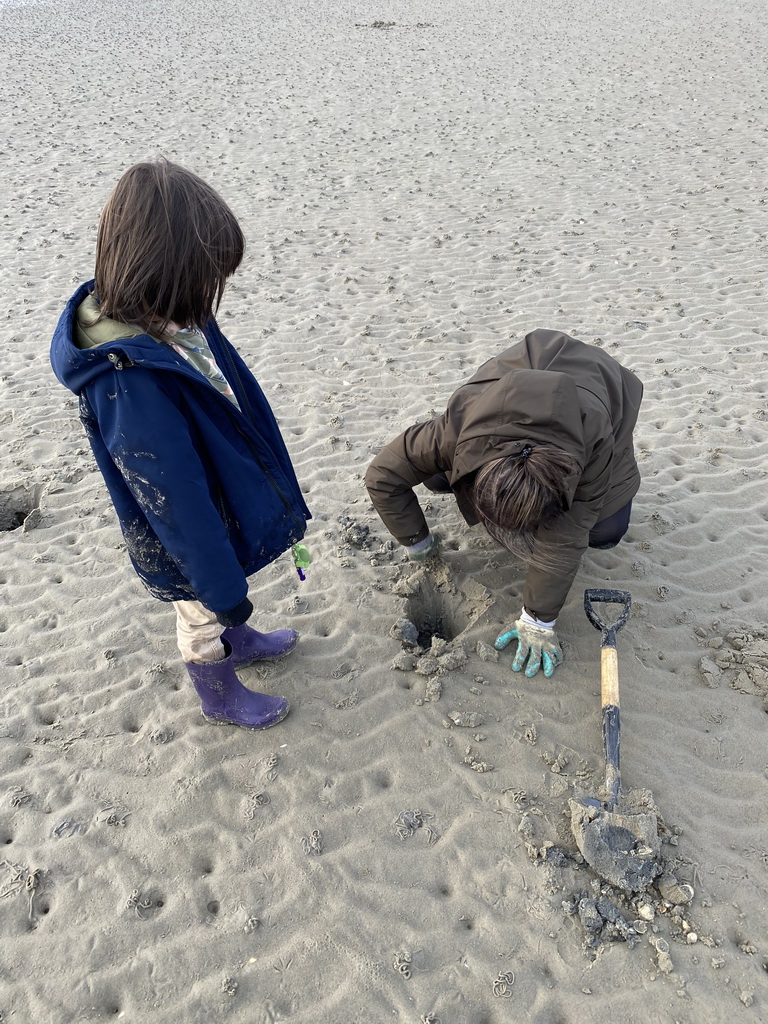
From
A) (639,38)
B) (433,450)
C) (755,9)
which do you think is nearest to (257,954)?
(433,450)

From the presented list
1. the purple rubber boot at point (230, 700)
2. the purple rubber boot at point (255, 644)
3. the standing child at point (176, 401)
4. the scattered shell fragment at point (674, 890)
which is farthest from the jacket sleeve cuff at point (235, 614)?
the scattered shell fragment at point (674, 890)

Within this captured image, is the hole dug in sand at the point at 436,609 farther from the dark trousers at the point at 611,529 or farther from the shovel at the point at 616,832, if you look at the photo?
the shovel at the point at 616,832

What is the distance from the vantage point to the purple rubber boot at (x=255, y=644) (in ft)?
9.49

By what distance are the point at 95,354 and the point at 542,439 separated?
1409 millimetres

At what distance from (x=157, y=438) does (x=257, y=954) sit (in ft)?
5.45

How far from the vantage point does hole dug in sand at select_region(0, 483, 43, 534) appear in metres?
4.02

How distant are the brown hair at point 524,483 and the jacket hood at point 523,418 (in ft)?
0.18

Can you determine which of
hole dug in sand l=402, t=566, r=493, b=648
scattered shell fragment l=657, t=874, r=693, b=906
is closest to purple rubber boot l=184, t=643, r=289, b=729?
hole dug in sand l=402, t=566, r=493, b=648

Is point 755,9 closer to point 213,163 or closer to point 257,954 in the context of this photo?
point 213,163

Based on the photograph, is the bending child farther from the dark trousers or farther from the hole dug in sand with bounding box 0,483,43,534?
the hole dug in sand with bounding box 0,483,43,534

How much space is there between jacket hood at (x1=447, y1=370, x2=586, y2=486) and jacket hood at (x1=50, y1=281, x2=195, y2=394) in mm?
1067

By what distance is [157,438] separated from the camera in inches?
70.7

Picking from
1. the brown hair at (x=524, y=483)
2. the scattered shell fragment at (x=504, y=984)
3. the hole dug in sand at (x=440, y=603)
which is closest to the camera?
the scattered shell fragment at (x=504, y=984)

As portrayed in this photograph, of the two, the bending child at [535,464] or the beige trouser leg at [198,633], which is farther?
the beige trouser leg at [198,633]
